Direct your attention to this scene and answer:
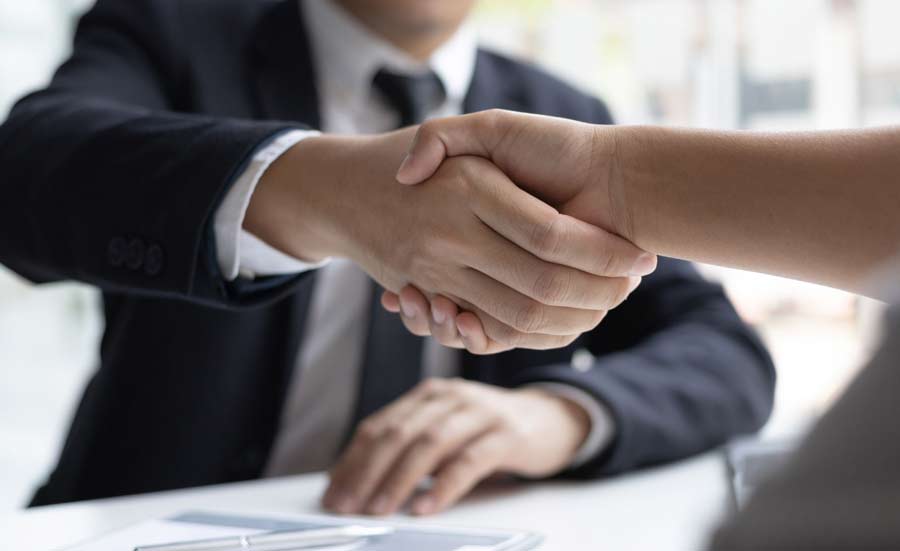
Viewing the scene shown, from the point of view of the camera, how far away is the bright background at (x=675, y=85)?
264cm

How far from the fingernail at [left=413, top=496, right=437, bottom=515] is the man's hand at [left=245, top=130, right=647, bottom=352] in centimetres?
13

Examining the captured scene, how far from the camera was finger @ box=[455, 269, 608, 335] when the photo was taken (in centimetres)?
70

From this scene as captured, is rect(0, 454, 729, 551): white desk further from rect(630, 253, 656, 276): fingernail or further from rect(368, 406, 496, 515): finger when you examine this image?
rect(630, 253, 656, 276): fingernail

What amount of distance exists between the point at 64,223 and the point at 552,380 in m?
0.48

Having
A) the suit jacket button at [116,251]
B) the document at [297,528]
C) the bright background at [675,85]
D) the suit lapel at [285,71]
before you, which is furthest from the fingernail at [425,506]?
the bright background at [675,85]

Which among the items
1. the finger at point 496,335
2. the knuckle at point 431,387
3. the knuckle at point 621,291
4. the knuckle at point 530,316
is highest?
the knuckle at point 621,291

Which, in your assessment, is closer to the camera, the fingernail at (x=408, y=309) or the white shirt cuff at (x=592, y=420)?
the fingernail at (x=408, y=309)

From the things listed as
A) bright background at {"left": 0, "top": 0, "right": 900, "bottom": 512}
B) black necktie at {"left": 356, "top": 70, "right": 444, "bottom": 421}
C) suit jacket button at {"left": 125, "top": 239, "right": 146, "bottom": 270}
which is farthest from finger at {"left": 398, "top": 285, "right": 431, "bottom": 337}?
bright background at {"left": 0, "top": 0, "right": 900, "bottom": 512}

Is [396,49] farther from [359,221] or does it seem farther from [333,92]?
[359,221]

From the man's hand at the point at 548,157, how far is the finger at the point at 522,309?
1.8 inches

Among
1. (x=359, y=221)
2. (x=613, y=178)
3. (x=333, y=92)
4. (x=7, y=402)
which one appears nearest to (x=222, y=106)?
(x=333, y=92)

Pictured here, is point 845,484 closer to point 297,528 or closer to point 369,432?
point 297,528

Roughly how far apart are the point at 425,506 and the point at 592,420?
0.23 m

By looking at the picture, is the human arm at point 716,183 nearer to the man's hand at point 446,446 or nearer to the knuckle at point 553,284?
the knuckle at point 553,284
